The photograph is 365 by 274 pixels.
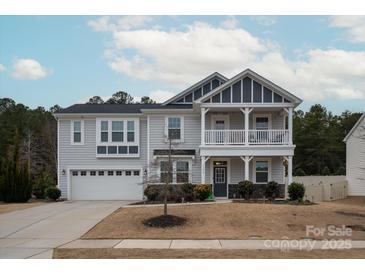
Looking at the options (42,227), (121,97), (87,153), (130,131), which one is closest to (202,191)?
(130,131)

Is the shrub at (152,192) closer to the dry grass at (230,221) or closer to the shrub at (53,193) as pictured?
the dry grass at (230,221)

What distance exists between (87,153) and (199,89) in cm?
821

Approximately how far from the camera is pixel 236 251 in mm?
12367

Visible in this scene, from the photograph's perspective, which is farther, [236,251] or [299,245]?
[299,245]

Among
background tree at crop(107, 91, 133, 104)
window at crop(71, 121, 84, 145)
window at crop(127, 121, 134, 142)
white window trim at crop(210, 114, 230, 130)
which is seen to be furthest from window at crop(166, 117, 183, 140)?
background tree at crop(107, 91, 133, 104)

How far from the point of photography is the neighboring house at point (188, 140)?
84.3ft

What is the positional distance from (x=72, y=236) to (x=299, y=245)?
744cm

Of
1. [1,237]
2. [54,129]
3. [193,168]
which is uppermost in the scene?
[54,129]

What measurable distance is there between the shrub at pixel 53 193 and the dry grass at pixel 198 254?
A: 49.7ft

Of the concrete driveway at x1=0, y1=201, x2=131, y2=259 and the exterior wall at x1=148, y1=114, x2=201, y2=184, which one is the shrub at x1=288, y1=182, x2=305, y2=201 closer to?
the exterior wall at x1=148, y1=114, x2=201, y2=184

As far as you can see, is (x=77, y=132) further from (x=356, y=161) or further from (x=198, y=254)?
(x=356, y=161)

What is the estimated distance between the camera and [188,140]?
90.9ft

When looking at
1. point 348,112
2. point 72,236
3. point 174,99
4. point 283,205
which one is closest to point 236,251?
point 72,236

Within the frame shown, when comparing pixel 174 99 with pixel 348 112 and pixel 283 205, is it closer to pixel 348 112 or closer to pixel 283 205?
pixel 283 205
